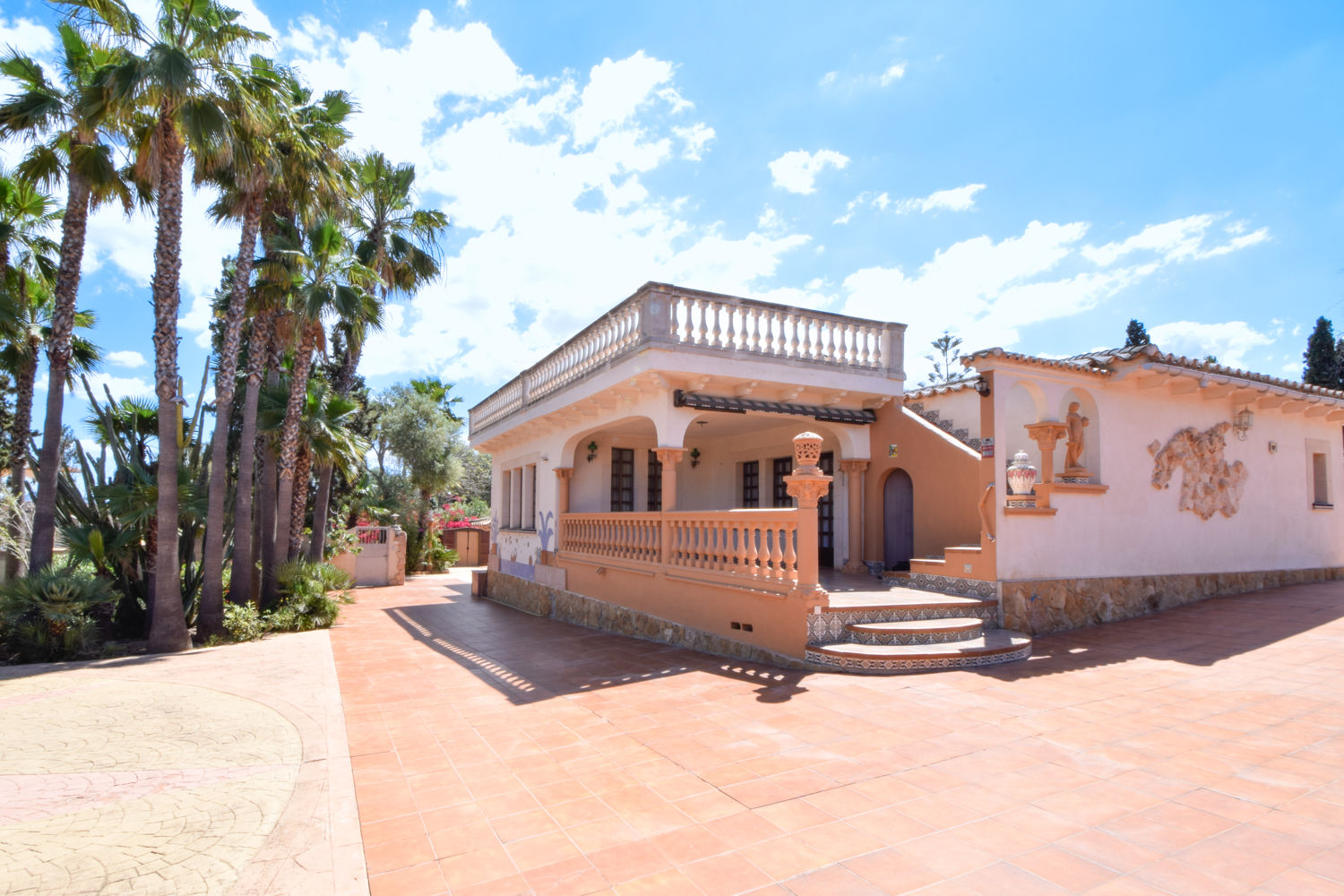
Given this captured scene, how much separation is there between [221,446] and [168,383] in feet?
4.03

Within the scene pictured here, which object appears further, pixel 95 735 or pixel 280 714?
pixel 280 714

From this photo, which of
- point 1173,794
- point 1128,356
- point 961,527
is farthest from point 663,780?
point 1128,356

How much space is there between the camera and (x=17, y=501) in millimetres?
14672

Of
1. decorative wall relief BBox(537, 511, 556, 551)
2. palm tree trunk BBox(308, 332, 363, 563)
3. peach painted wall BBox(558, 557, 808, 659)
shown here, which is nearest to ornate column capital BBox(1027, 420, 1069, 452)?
peach painted wall BBox(558, 557, 808, 659)

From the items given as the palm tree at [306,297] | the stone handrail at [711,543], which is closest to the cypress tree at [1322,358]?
the stone handrail at [711,543]

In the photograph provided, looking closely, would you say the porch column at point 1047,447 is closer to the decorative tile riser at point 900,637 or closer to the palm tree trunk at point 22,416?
the decorative tile riser at point 900,637

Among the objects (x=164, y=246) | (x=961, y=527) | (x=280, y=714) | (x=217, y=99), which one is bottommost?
(x=280, y=714)

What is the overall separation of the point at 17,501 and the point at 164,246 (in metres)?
8.63

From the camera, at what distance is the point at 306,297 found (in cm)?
1233

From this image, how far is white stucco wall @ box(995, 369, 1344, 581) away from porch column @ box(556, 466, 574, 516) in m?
8.16

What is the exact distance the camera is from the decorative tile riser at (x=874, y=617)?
25.2ft

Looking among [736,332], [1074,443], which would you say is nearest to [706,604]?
[736,332]

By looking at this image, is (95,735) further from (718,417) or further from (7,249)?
(7,249)

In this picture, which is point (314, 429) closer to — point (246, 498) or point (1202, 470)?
point (246, 498)
